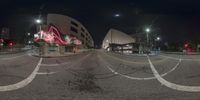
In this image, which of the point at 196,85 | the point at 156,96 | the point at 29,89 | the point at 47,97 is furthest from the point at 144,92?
the point at 29,89

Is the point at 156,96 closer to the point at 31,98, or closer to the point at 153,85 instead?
the point at 153,85

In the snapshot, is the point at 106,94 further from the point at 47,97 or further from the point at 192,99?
the point at 192,99

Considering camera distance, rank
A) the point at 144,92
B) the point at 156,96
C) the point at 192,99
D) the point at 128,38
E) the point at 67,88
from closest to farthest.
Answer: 1. the point at 192,99
2. the point at 156,96
3. the point at 144,92
4. the point at 67,88
5. the point at 128,38

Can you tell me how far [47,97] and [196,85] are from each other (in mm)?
6064

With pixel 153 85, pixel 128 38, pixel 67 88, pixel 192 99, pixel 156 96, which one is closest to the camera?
pixel 192 99

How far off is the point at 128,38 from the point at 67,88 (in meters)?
149

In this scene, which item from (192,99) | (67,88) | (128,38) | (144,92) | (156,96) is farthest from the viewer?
(128,38)

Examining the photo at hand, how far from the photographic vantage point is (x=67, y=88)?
9367 mm

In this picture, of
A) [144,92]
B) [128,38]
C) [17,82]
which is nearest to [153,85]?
[144,92]

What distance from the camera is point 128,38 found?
513 feet

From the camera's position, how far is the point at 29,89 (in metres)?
9.01

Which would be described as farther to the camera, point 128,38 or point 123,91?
point 128,38

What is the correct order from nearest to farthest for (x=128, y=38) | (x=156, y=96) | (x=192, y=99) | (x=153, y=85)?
(x=192, y=99) → (x=156, y=96) → (x=153, y=85) → (x=128, y=38)

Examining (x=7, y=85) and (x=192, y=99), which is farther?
(x=7, y=85)
